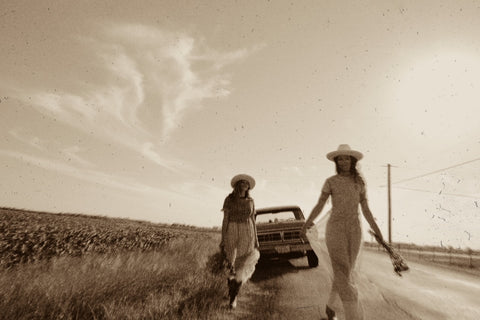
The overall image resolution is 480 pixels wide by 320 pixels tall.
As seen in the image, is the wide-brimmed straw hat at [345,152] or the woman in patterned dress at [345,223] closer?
the woman in patterned dress at [345,223]

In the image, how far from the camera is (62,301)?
3908mm

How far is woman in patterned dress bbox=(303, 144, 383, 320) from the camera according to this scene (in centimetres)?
397

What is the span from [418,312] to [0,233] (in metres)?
12.0

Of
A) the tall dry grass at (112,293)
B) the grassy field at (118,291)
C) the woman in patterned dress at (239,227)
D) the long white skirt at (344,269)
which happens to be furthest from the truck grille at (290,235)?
the long white skirt at (344,269)

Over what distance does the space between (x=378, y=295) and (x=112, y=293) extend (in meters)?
4.59

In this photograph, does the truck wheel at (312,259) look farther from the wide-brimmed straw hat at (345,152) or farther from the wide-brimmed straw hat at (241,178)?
the wide-brimmed straw hat at (345,152)

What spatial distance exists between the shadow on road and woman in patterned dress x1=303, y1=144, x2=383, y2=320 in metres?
3.80

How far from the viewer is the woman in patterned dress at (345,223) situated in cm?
397

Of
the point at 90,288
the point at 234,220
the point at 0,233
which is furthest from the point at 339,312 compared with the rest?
the point at 0,233

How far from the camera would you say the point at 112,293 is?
4.51 meters

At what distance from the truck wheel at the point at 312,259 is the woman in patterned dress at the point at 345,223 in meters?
4.43

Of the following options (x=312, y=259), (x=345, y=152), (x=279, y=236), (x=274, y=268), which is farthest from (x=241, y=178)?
(x=274, y=268)

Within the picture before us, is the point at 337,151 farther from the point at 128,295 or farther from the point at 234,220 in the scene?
the point at 128,295

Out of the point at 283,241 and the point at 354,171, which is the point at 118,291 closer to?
the point at 354,171
